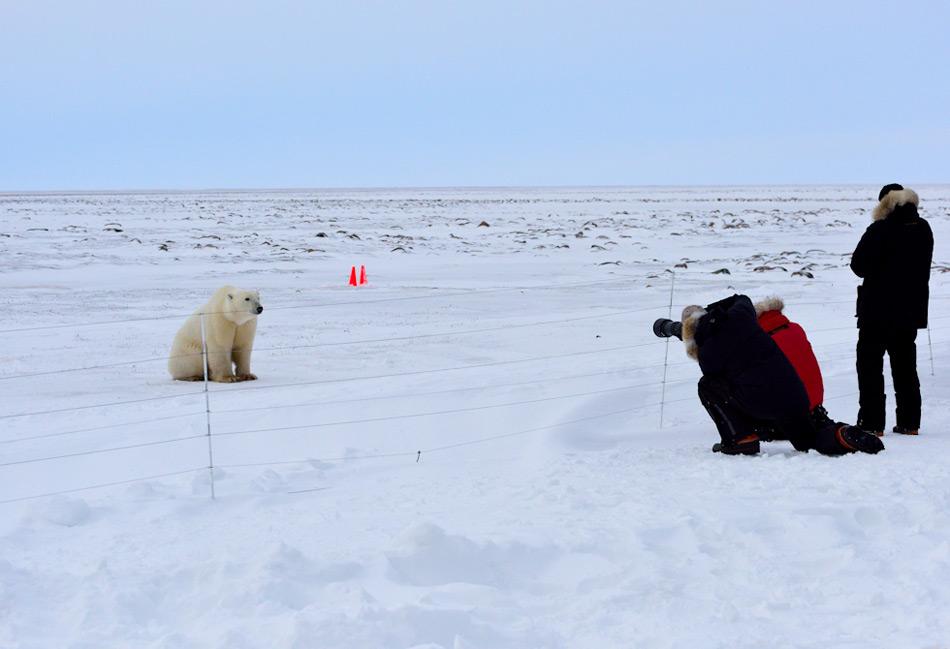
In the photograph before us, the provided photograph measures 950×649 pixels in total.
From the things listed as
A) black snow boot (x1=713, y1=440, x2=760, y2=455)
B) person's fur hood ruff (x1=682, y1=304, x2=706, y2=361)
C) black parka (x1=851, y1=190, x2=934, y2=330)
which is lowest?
black snow boot (x1=713, y1=440, x2=760, y2=455)

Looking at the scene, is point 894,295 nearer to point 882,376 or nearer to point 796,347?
point 882,376

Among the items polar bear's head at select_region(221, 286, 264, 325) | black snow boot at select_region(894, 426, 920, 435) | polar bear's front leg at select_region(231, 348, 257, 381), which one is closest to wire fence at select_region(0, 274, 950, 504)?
polar bear's front leg at select_region(231, 348, 257, 381)

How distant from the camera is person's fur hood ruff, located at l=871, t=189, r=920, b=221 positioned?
17.9 feet

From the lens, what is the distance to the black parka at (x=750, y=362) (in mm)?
5051

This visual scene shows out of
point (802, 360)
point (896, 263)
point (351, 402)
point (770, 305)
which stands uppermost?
point (896, 263)

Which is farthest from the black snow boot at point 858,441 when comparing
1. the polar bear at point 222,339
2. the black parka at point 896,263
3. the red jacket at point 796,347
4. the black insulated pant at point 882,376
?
the polar bear at point 222,339

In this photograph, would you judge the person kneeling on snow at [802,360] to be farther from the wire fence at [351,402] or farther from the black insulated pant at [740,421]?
the wire fence at [351,402]

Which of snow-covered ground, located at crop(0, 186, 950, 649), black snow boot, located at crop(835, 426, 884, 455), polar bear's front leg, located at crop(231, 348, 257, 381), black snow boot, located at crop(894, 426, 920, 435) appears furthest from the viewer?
polar bear's front leg, located at crop(231, 348, 257, 381)

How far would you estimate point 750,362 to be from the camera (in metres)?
5.06

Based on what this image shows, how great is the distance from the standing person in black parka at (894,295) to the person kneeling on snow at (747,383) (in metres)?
0.76

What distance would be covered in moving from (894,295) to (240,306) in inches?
223

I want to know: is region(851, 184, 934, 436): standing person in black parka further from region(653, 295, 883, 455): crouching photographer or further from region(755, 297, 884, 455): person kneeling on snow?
region(653, 295, 883, 455): crouching photographer

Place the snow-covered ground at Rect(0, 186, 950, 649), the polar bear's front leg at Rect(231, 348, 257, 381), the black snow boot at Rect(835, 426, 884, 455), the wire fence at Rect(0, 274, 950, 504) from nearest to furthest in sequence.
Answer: the snow-covered ground at Rect(0, 186, 950, 649), the black snow boot at Rect(835, 426, 884, 455), the wire fence at Rect(0, 274, 950, 504), the polar bear's front leg at Rect(231, 348, 257, 381)

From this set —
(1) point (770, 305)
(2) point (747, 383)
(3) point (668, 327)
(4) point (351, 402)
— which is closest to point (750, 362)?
(2) point (747, 383)
